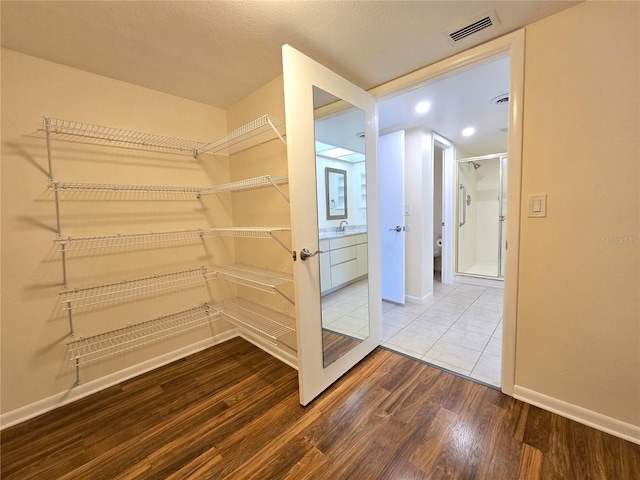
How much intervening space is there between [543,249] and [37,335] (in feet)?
10.2

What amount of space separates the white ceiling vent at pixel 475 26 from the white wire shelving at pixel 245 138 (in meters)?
1.17

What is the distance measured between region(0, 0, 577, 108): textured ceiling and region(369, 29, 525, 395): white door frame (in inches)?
2.4

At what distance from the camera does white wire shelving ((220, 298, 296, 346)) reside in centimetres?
198

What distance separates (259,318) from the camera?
220 cm

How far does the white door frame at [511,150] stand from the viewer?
1464 mm

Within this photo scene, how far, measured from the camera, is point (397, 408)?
1576 mm

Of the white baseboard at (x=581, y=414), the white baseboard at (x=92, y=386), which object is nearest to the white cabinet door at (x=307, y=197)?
the white baseboard at (x=581, y=414)

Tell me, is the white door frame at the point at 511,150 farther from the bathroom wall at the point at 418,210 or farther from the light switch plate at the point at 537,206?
the bathroom wall at the point at 418,210

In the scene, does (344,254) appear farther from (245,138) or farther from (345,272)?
(245,138)

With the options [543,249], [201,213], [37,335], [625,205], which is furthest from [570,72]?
[37,335]

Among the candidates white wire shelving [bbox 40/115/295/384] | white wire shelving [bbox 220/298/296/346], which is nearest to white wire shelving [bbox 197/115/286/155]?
white wire shelving [bbox 40/115/295/384]

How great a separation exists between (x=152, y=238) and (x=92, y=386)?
1.11 meters

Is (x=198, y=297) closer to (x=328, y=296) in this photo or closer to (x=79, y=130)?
(x=328, y=296)

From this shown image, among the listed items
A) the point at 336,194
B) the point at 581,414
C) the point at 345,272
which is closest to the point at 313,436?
the point at 345,272
